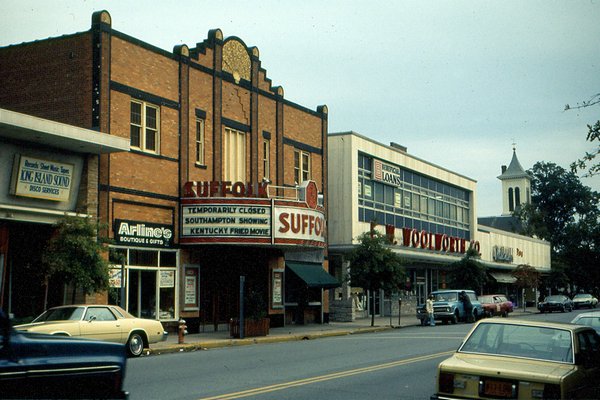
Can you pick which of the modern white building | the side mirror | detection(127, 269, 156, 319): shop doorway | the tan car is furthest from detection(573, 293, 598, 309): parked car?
the side mirror

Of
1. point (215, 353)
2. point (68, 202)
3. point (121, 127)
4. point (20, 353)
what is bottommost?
point (215, 353)

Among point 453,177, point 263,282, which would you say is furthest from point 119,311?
point 453,177

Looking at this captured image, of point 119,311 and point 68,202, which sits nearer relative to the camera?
point 119,311

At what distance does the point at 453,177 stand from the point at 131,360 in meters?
43.3

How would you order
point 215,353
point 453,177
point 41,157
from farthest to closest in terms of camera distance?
point 453,177 < point 41,157 < point 215,353

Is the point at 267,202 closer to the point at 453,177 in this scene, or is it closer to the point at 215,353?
the point at 215,353

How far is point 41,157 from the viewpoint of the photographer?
23859 mm

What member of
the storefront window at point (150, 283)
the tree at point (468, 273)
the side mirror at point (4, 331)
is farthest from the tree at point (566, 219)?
the side mirror at point (4, 331)

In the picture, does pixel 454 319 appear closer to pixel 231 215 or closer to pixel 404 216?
pixel 404 216

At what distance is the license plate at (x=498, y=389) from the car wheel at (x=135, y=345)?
13272 millimetres

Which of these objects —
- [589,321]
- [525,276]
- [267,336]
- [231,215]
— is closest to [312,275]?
[267,336]

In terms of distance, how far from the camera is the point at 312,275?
122 ft

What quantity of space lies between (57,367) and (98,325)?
46.9ft

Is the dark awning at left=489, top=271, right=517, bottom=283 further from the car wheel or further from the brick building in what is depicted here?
the car wheel
